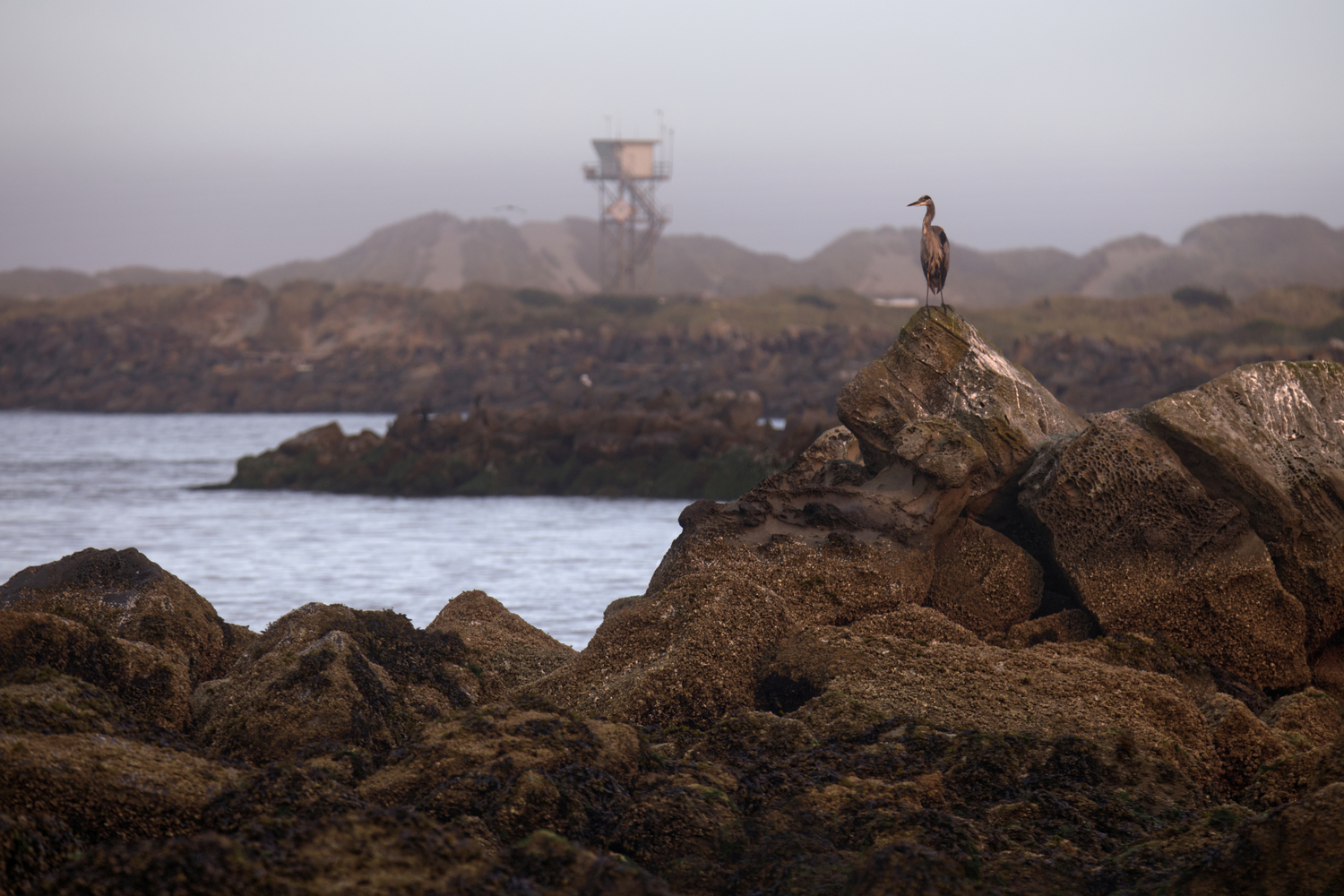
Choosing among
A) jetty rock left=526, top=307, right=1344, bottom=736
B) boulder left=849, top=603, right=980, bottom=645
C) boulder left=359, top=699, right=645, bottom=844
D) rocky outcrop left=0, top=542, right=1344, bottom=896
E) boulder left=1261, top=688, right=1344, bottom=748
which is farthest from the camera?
boulder left=849, top=603, right=980, bottom=645

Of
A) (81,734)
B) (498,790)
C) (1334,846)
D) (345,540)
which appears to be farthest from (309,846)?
(345,540)

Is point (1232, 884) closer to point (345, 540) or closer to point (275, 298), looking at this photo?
point (345, 540)

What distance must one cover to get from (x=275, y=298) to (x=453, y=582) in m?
63.9

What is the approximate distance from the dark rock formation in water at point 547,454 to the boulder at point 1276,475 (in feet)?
50.0

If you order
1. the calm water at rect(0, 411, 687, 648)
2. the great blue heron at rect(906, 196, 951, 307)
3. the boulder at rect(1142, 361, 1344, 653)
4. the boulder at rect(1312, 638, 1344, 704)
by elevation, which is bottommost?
the calm water at rect(0, 411, 687, 648)

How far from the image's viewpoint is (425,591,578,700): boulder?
6.80m

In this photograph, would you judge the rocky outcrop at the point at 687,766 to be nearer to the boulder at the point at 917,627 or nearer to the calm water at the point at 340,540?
the boulder at the point at 917,627

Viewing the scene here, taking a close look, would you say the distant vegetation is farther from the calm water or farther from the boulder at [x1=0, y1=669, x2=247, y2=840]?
the boulder at [x1=0, y1=669, x2=247, y2=840]

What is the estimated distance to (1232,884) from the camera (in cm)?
353

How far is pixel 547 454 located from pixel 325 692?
68.2 feet

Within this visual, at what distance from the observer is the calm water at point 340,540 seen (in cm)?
1351

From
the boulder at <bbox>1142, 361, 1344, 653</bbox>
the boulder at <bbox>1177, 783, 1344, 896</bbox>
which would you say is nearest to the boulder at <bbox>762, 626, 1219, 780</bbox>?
the boulder at <bbox>1177, 783, 1344, 896</bbox>

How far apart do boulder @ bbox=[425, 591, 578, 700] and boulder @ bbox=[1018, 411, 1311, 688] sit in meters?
3.00

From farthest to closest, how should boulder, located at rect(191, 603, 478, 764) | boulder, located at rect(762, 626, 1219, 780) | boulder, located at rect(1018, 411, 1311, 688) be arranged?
boulder, located at rect(1018, 411, 1311, 688) < boulder, located at rect(762, 626, 1219, 780) < boulder, located at rect(191, 603, 478, 764)
